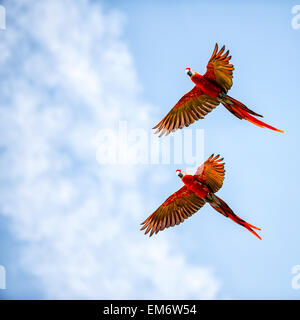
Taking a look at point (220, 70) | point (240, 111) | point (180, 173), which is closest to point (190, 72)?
point (220, 70)

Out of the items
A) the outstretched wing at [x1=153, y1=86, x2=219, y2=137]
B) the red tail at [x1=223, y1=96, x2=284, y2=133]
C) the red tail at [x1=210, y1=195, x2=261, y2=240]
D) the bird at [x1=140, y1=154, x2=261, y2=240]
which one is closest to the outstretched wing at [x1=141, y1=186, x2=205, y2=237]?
the bird at [x1=140, y1=154, x2=261, y2=240]

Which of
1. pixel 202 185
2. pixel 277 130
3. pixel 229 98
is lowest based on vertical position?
pixel 202 185

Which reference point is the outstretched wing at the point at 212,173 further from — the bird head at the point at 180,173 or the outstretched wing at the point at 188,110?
the outstretched wing at the point at 188,110

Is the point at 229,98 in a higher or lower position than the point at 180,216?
higher

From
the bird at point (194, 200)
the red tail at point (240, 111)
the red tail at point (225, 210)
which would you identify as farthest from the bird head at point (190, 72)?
the red tail at point (225, 210)

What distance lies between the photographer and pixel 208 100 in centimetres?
874

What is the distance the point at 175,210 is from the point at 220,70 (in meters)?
2.57

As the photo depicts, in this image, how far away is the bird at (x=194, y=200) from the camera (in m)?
8.27

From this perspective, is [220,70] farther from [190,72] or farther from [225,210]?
[225,210]
